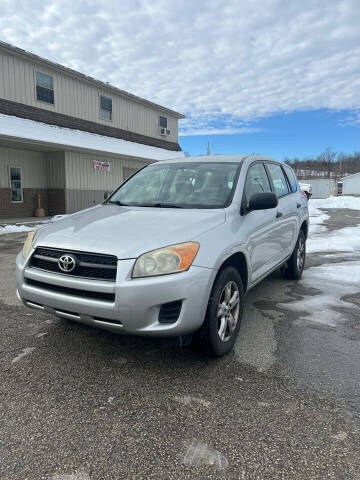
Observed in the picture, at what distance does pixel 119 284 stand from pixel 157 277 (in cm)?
27

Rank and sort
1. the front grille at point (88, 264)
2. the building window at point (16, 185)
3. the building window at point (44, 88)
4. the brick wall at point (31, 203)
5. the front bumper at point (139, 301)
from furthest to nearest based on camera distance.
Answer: the building window at point (44, 88) < the building window at point (16, 185) < the brick wall at point (31, 203) < the front grille at point (88, 264) < the front bumper at point (139, 301)

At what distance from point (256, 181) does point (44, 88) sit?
→ 46.1 ft

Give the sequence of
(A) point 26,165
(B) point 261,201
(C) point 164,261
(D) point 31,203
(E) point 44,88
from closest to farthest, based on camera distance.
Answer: (C) point 164,261, (B) point 261,201, (A) point 26,165, (E) point 44,88, (D) point 31,203

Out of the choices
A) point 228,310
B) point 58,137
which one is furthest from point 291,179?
point 58,137

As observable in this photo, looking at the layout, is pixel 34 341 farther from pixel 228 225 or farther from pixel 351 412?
pixel 351 412

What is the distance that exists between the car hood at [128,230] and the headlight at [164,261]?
0.05 metres

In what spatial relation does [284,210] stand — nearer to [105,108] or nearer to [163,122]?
[105,108]

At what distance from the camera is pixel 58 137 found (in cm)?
1404

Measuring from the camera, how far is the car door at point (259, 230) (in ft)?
11.4

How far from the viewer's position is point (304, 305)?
4414 mm

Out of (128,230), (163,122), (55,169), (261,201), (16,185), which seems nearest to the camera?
(128,230)

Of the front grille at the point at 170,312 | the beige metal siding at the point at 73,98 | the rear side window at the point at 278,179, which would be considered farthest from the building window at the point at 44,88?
the front grille at the point at 170,312

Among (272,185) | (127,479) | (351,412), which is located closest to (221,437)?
(127,479)

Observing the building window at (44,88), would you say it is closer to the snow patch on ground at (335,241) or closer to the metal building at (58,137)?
the metal building at (58,137)
